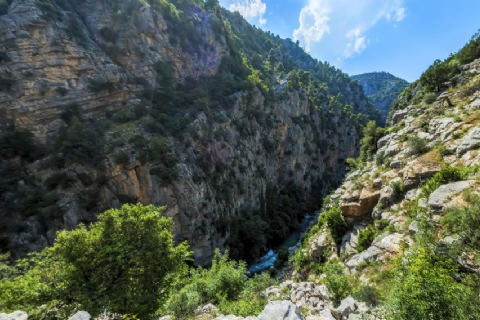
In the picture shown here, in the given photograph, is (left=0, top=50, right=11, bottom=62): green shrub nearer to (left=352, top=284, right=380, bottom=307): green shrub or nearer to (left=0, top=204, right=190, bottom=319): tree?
(left=0, top=204, right=190, bottom=319): tree

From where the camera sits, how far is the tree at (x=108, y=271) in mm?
9648

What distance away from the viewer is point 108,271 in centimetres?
1088

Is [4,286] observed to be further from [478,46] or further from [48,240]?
[478,46]

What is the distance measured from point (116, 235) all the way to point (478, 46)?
1820 inches

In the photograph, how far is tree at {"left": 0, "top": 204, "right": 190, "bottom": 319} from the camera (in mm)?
9648

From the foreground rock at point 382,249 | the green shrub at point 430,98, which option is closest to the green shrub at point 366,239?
the foreground rock at point 382,249

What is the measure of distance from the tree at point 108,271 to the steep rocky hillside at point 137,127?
2029 centimetres

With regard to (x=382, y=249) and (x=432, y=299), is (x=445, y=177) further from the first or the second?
(x=432, y=299)

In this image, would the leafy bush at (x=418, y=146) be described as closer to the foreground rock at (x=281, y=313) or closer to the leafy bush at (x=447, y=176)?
the leafy bush at (x=447, y=176)

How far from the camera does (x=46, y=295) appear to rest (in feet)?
31.8

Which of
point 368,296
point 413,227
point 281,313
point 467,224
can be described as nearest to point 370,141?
point 413,227

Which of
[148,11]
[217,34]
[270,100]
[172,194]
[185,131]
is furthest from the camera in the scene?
[270,100]

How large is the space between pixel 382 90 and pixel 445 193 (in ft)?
647

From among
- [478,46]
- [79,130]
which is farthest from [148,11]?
[478,46]
